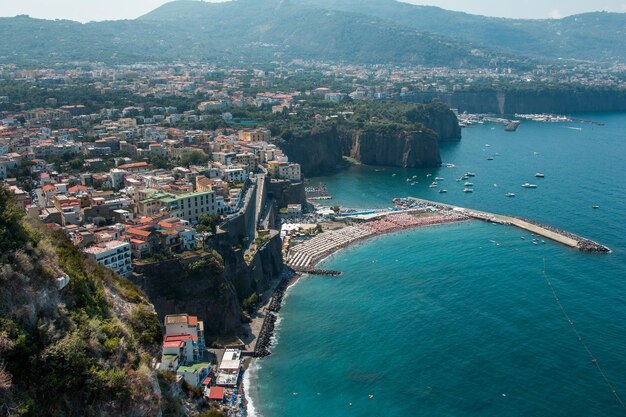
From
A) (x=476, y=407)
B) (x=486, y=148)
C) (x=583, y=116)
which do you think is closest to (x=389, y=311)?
(x=476, y=407)

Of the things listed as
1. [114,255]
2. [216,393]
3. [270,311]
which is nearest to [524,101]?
[270,311]

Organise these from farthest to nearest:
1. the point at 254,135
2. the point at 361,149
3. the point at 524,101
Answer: the point at 524,101 → the point at 361,149 → the point at 254,135

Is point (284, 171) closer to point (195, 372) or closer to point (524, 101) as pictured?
point (195, 372)

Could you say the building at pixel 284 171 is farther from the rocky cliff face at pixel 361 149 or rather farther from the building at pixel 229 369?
the building at pixel 229 369

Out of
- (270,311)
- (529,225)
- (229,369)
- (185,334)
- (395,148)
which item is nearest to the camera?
(229,369)

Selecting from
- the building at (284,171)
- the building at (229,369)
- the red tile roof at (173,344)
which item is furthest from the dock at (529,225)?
the red tile roof at (173,344)

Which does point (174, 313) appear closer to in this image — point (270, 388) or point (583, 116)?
point (270, 388)
